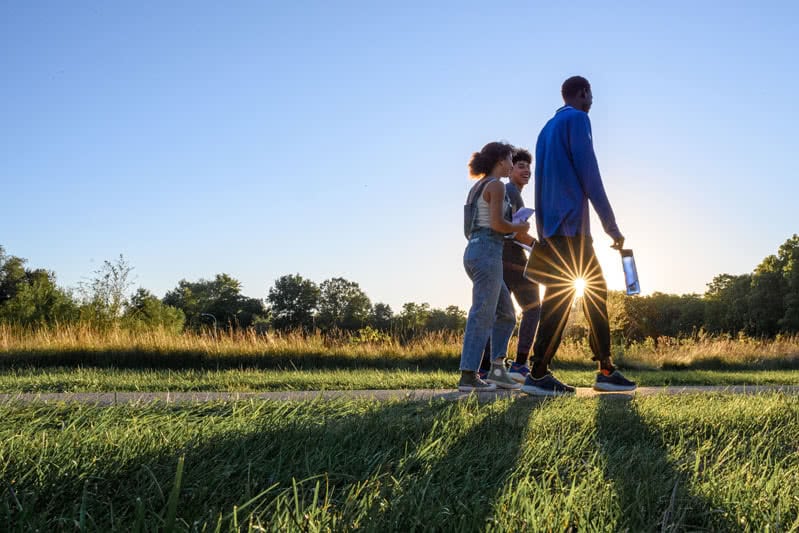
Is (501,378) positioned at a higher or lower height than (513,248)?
lower

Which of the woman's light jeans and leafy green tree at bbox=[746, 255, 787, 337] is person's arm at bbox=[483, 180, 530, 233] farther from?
leafy green tree at bbox=[746, 255, 787, 337]

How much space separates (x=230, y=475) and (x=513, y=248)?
481cm

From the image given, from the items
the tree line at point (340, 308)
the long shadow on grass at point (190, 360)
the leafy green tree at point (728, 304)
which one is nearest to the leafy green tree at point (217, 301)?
the tree line at point (340, 308)

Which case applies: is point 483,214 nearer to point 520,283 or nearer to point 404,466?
point 520,283

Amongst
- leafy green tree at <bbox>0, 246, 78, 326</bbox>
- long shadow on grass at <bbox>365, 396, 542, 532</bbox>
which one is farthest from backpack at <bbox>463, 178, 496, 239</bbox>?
leafy green tree at <bbox>0, 246, 78, 326</bbox>

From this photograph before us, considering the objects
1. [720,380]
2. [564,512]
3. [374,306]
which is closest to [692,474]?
[564,512]

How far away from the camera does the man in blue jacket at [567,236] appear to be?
5.23 metres

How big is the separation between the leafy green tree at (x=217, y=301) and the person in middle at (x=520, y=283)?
91.0 m

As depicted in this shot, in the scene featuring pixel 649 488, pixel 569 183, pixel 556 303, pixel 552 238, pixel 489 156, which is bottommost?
pixel 649 488

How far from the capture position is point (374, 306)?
340ft

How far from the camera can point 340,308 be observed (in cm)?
10144

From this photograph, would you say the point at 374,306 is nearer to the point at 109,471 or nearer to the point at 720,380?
the point at 720,380

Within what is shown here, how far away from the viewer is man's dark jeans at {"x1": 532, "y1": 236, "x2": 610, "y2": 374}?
206 inches

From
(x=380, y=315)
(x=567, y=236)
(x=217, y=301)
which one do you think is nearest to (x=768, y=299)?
(x=380, y=315)
